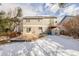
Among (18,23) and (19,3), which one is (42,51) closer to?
(18,23)

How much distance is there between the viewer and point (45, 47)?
138cm

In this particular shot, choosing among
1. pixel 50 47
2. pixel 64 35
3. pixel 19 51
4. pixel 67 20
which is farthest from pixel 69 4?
pixel 19 51

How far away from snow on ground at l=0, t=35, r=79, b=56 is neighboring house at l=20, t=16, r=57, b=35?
0.09m

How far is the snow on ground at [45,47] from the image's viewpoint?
137 centimetres

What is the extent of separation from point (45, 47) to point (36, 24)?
0.67ft

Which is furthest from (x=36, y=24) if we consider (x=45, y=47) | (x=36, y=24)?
(x=45, y=47)

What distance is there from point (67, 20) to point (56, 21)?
92mm

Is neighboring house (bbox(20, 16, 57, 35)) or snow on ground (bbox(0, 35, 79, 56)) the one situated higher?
neighboring house (bbox(20, 16, 57, 35))

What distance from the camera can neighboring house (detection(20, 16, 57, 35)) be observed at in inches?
54.2

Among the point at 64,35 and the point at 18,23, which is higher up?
the point at 18,23

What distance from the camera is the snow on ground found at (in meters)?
1.37

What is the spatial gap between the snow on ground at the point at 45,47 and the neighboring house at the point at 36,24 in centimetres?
9

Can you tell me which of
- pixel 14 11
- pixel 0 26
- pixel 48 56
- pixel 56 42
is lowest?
pixel 48 56

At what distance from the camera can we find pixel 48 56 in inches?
53.9
